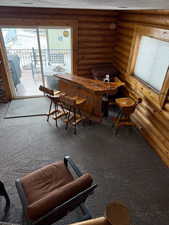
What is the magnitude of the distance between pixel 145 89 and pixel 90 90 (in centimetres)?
117

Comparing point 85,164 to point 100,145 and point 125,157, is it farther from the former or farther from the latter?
point 125,157

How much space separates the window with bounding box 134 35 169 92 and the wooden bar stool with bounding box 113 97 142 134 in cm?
52

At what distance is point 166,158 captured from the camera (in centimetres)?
269

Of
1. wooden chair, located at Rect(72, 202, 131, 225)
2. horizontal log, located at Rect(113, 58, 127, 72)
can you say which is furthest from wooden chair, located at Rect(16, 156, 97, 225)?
horizontal log, located at Rect(113, 58, 127, 72)

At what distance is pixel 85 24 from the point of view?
4.14 metres

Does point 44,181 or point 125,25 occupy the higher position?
point 125,25

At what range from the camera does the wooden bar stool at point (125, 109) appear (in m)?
3.16

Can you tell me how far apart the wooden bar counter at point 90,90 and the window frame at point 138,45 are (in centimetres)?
56

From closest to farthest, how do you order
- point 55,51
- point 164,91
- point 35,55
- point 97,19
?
point 164,91
point 97,19
point 35,55
point 55,51

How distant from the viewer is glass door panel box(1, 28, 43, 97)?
4.09m

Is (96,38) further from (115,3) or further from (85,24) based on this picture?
(115,3)

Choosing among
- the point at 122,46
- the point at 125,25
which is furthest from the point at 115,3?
the point at 122,46

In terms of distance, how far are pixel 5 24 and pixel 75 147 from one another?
3.47 m

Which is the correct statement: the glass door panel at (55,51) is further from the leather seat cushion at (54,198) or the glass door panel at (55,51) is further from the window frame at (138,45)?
the leather seat cushion at (54,198)
